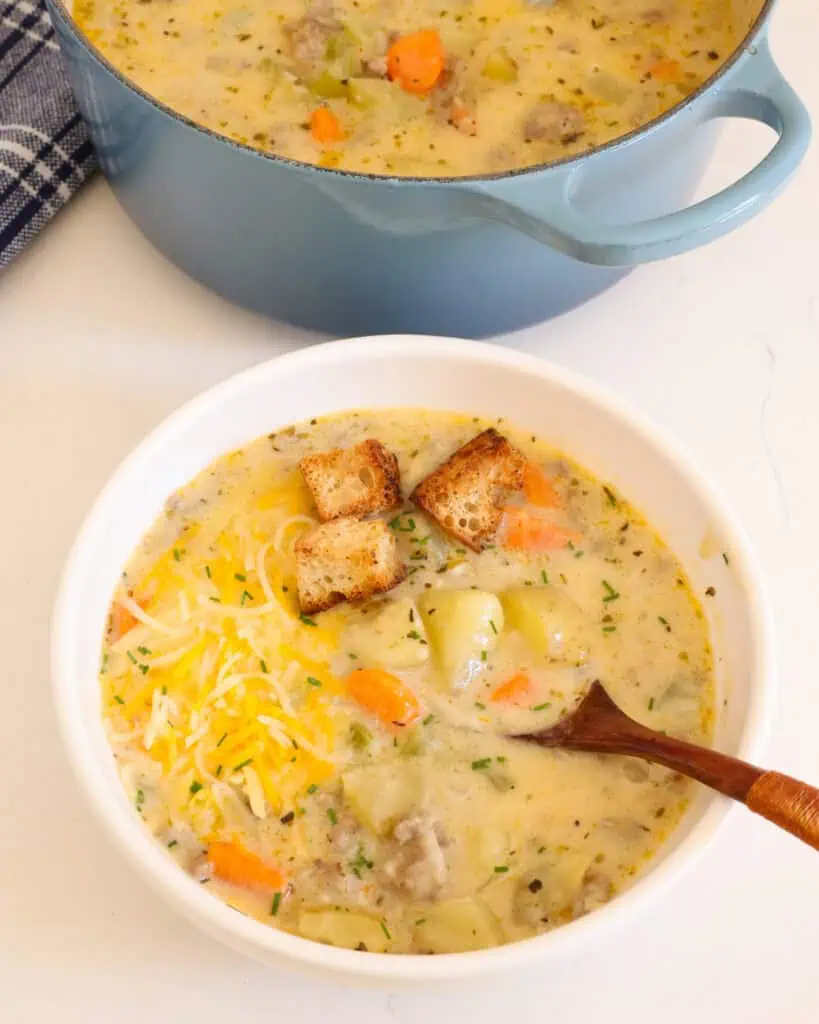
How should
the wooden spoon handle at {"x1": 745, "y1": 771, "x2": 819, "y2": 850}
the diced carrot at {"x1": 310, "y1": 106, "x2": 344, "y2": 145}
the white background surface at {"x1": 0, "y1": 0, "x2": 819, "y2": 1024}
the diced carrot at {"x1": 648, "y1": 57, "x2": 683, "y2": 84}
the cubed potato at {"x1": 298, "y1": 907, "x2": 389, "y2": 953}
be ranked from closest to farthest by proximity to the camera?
the wooden spoon handle at {"x1": 745, "y1": 771, "x2": 819, "y2": 850}
the cubed potato at {"x1": 298, "y1": 907, "x2": 389, "y2": 953}
the white background surface at {"x1": 0, "y1": 0, "x2": 819, "y2": 1024}
the diced carrot at {"x1": 310, "y1": 106, "x2": 344, "y2": 145}
the diced carrot at {"x1": 648, "y1": 57, "x2": 683, "y2": 84}

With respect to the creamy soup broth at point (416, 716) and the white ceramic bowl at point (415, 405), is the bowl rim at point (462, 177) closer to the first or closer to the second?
the white ceramic bowl at point (415, 405)

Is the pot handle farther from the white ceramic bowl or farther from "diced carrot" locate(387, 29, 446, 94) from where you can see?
"diced carrot" locate(387, 29, 446, 94)

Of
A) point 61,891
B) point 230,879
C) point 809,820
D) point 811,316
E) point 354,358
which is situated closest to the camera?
point 809,820

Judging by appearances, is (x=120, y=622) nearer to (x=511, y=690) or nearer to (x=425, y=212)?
(x=511, y=690)

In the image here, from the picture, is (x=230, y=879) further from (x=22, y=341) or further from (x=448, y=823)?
(x=22, y=341)

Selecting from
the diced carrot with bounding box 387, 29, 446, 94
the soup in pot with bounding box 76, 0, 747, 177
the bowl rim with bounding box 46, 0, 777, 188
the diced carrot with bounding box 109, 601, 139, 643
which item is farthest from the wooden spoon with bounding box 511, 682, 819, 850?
the diced carrot with bounding box 387, 29, 446, 94

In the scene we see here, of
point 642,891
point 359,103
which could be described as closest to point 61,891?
point 642,891
